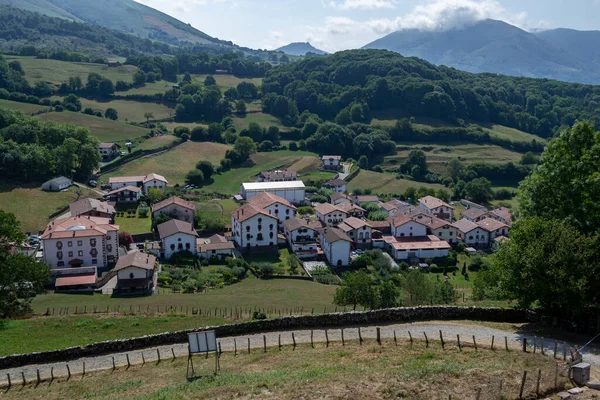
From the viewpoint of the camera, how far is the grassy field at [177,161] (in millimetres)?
89188

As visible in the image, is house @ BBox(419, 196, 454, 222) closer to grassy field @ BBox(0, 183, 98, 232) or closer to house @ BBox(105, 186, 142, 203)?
house @ BBox(105, 186, 142, 203)

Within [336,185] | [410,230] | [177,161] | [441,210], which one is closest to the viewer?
[410,230]

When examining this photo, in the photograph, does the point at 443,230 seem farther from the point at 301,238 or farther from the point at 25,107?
the point at 25,107

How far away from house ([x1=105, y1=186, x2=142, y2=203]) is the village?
0.43ft

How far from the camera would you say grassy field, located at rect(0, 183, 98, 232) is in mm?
64500

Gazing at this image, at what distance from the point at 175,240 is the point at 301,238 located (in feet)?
51.4

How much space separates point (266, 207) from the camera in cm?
7131

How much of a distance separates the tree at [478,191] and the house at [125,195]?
55.0 metres

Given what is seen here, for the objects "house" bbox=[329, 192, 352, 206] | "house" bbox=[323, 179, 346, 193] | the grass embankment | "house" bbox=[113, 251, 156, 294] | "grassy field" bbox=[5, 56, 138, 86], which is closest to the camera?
the grass embankment

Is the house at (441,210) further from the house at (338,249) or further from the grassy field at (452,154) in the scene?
the grassy field at (452,154)

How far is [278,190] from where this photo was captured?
3228 inches

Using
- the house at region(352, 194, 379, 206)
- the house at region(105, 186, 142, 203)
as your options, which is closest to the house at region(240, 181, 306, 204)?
the house at region(352, 194, 379, 206)

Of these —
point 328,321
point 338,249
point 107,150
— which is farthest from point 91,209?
point 328,321

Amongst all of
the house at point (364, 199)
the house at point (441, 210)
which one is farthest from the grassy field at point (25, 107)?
the house at point (441, 210)
